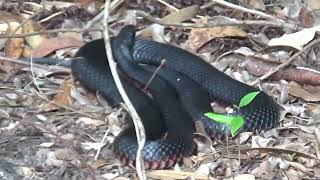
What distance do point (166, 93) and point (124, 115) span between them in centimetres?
42

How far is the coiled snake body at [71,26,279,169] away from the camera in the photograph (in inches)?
202

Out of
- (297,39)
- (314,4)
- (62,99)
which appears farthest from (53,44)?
(314,4)

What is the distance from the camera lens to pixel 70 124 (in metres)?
5.71

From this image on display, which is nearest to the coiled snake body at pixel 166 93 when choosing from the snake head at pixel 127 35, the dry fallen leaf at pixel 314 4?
the snake head at pixel 127 35

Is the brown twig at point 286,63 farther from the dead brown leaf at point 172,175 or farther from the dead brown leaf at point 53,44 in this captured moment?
the dead brown leaf at point 53,44

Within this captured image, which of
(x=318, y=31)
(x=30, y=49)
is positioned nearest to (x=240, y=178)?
(x=318, y=31)

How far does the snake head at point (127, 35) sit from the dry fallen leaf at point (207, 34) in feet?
1.57

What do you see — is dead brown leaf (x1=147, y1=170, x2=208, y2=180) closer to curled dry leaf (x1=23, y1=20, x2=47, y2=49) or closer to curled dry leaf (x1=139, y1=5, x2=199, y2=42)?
curled dry leaf (x1=139, y1=5, x2=199, y2=42)

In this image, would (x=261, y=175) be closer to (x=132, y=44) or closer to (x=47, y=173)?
(x=47, y=173)

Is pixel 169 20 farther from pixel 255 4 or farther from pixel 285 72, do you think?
pixel 285 72

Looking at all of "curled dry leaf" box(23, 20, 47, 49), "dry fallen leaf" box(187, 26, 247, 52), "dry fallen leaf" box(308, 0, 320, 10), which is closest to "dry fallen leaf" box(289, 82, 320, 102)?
"dry fallen leaf" box(187, 26, 247, 52)

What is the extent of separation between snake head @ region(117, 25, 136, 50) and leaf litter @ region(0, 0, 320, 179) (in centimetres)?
34

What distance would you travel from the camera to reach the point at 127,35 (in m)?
6.63

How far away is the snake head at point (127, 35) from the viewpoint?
259 inches
